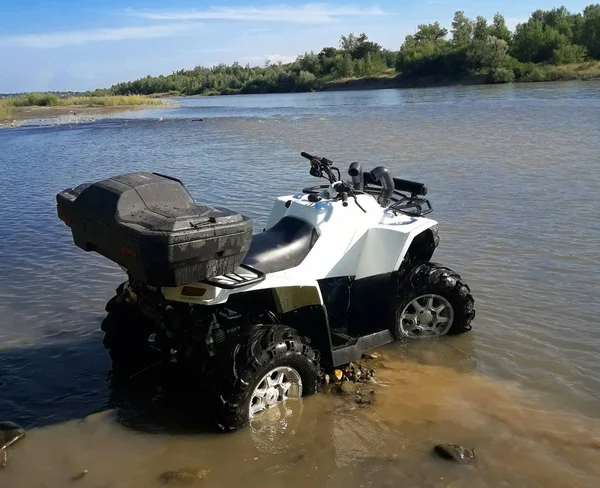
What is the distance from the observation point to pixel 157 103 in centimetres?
6053

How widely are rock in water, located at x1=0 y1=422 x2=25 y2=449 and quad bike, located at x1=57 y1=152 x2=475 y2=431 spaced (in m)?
0.88

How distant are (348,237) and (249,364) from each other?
1.18 m

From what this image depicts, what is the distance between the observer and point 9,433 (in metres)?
3.75

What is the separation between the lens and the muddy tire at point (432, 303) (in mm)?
4703

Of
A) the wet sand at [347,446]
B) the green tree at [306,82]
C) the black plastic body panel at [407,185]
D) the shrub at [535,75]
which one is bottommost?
the wet sand at [347,446]

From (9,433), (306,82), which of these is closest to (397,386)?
(9,433)

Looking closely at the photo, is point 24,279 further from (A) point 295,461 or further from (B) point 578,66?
(B) point 578,66

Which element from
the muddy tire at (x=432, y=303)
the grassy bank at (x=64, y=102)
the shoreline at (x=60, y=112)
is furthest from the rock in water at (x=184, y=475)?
the grassy bank at (x=64, y=102)

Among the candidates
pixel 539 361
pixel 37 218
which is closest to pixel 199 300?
pixel 539 361

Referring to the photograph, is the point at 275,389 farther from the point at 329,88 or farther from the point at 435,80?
the point at 329,88

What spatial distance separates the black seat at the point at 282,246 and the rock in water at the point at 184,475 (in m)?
1.18

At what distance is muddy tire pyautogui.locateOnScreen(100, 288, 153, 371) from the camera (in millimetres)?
4414

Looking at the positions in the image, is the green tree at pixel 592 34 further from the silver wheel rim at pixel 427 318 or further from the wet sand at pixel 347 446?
the wet sand at pixel 347 446

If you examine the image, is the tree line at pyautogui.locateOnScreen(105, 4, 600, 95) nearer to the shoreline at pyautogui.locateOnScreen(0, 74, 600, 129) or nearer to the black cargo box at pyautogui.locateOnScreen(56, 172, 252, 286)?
the shoreline at pyautogui.locateOnScreen(0, 74, 600, 129)
